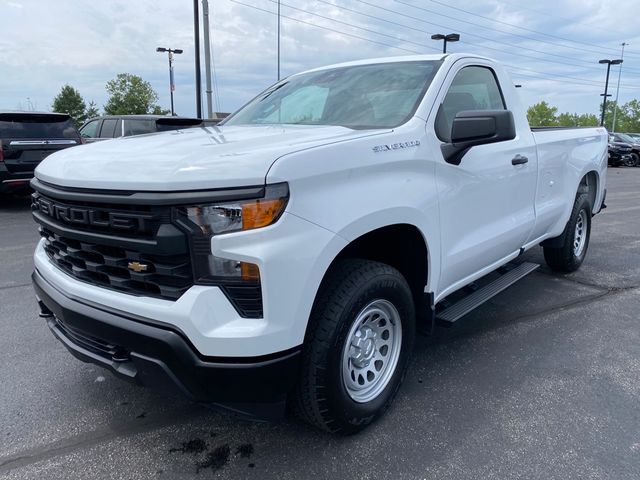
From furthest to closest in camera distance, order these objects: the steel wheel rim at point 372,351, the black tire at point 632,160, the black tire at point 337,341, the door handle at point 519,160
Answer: the black tire at point 632,160 < the door handle at point 519,160 < the steel wheel rim at point 372,351 < the black tire at point 337,341

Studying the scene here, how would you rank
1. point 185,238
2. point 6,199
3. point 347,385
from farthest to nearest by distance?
point 6,199, point 347,385, point 185,238

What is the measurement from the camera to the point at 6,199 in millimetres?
11148

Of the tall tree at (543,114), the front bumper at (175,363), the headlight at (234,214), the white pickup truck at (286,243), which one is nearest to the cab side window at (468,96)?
the white pickup truck at (286,243)

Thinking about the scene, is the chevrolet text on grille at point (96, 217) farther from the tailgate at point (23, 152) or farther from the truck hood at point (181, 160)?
the tailgate at point (23, 152)

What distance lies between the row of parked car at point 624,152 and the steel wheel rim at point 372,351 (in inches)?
1151

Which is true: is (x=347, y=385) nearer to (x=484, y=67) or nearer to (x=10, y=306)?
(x=484, y=67)

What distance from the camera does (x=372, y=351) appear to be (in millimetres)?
2729

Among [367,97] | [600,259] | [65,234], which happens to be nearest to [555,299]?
[600,259]

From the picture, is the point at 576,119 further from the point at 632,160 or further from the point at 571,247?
the point at 571,247

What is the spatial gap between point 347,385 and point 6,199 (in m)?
11.1

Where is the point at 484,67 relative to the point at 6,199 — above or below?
above

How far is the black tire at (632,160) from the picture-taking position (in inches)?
1091

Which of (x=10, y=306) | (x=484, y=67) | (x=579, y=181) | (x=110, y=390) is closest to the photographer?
(x=110, y=390)

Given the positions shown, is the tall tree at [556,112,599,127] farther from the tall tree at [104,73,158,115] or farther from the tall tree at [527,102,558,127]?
the tall tree at [104,73,158,115]
